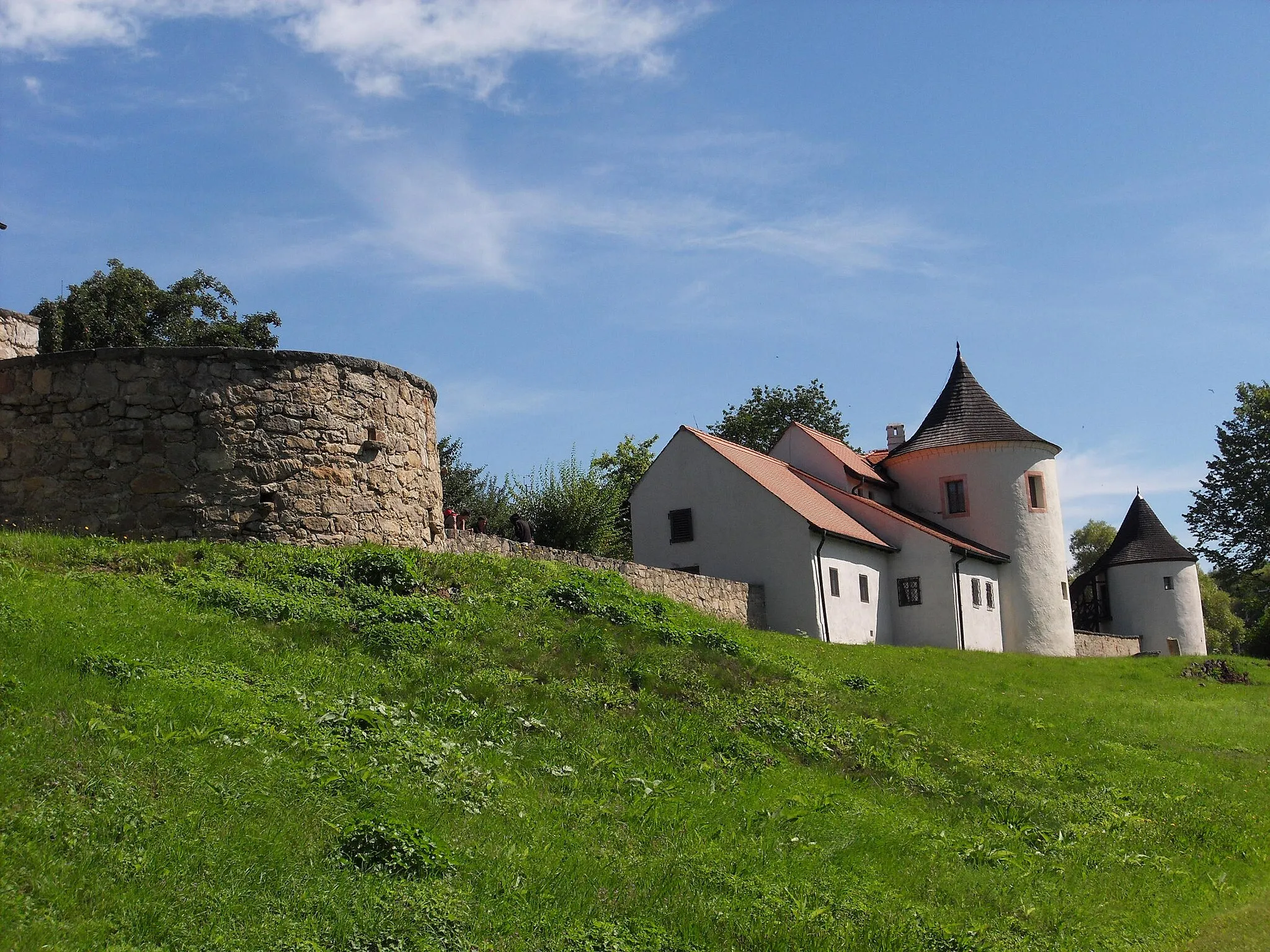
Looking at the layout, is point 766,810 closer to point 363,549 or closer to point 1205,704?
point 363,549

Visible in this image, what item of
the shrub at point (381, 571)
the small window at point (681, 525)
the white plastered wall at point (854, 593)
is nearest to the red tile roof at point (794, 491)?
the white plastered wall at point (854, 593)

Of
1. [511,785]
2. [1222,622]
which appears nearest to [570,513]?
[511,785]

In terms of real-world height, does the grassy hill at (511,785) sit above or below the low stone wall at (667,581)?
below

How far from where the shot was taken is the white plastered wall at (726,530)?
94.5 feet

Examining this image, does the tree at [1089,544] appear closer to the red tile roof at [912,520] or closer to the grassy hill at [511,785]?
the red tile roof at [912,520]

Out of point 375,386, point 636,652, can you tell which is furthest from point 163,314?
point 636,652

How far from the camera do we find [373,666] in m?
11.1

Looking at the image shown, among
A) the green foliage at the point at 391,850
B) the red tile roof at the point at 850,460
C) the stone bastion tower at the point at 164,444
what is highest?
the red tile roof at the point at 850,460

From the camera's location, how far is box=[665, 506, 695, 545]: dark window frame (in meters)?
31.5

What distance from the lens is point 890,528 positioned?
33.7 metres

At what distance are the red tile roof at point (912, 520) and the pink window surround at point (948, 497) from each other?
2.04 feet

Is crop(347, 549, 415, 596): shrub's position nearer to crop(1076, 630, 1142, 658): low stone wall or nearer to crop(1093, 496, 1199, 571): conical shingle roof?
crop(1076, 630, 1142, 658): low stone wall

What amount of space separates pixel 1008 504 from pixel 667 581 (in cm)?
1843

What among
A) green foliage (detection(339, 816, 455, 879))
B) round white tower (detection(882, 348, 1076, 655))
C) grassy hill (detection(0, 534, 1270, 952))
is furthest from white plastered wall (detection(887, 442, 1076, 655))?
green foliage (detection(339, 816, 455, 879))
